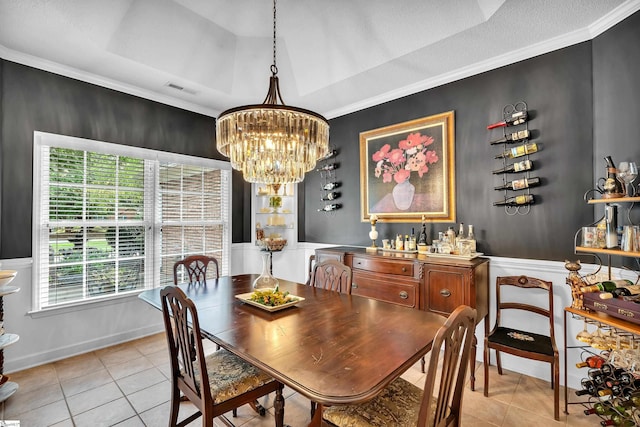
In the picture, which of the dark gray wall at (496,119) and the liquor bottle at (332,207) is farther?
the liquor bottle at (332,207)

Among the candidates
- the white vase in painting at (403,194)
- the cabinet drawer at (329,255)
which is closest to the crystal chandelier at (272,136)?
the cabinet drawer at (329,255)

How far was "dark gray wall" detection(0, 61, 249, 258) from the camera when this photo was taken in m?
2.72

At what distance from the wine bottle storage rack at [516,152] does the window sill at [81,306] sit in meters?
4.15

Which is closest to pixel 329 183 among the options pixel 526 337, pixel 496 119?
pixel 496 119

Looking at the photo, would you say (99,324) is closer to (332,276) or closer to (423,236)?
(332,276)

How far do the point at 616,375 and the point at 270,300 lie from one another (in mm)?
2317

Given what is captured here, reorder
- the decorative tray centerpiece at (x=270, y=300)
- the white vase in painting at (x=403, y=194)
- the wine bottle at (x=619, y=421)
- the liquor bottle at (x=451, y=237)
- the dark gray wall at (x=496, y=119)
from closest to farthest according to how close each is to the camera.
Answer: the wine bottle at (x=619, y=421)
the decorative tray centerpiece at (x=270, y=300)
the dark gray wall at (x=496, y=119)
the liquor bottle at (x=451, y=237)
the white vase in painting at (x=403, y=194)

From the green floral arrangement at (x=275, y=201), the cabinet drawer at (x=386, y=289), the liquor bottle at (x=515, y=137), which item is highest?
the liquor bottle at (x=515, y=137)

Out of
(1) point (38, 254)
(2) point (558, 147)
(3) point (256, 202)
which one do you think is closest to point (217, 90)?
(3) point (256, 202)

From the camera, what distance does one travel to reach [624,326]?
1.78 metres

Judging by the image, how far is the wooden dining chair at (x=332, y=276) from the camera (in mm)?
2530

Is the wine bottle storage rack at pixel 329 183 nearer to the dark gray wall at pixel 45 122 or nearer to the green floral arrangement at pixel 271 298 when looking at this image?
the dark gray wall at pixel 45 122

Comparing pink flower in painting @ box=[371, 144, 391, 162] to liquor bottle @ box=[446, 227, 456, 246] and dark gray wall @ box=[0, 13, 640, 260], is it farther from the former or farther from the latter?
liquor bottle @ box=[446, 227, 456, 246]

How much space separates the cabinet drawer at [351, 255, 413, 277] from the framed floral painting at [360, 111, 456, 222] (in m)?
0.71
